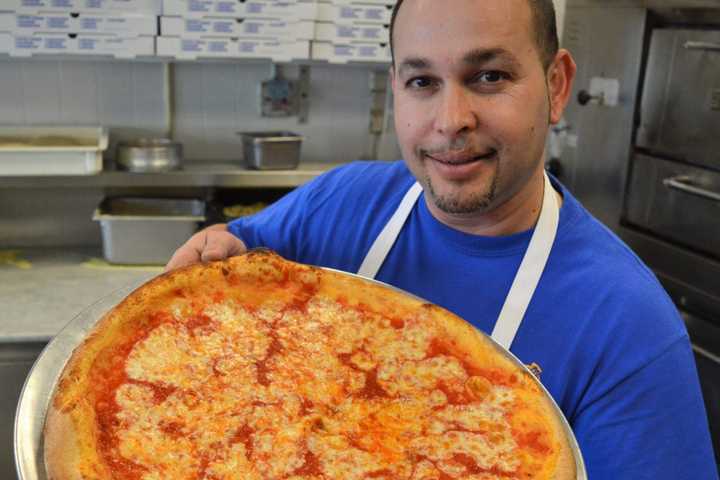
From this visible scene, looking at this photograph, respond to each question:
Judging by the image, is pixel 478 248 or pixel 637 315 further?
pixel 478 248

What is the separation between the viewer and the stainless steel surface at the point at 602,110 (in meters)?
3.29

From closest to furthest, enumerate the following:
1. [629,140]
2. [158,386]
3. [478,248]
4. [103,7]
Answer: [158,386] < [478,248] < [103,7] < [629,140]

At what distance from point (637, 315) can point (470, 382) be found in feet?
1.00

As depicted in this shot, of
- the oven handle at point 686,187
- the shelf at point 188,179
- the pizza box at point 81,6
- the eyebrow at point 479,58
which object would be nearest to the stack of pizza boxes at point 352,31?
the shelf at point 188,179

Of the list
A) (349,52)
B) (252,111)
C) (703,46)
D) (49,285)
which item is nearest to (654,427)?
(703,46)

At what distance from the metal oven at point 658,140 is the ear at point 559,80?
1685mm

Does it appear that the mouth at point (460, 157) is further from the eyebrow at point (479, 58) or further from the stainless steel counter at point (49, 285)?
the stainless steel counter at point (49, 285)

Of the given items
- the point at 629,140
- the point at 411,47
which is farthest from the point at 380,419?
the point at 629,140

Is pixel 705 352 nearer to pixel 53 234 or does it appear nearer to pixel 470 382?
pixel 470 382

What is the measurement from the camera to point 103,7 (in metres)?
2.80

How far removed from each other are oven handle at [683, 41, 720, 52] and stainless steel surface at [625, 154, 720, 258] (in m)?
0.45


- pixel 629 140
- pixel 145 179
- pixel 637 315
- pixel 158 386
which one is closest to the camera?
pixel 158 386

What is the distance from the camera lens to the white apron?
132cm

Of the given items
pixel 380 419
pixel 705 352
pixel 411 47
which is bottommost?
pixel 705 352
